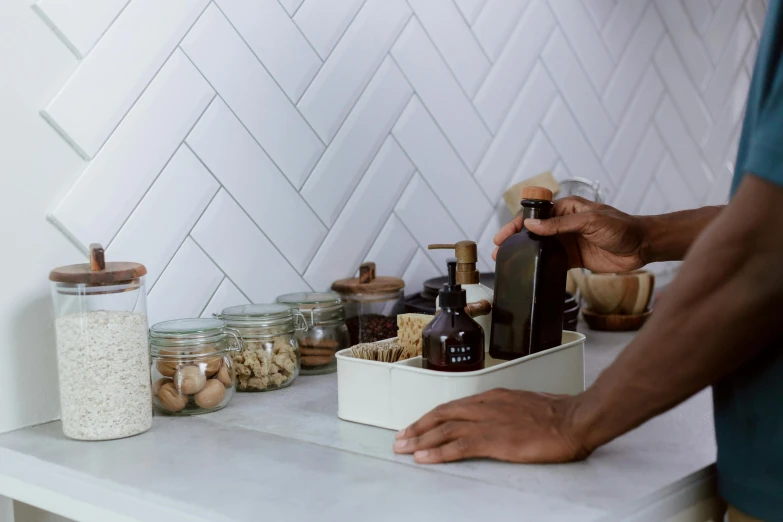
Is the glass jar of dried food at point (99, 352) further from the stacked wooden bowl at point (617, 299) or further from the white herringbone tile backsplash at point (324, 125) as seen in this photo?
the stacked wooden bowl at point (617, 299)

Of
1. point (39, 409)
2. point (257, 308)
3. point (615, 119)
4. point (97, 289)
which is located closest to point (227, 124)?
point (257, 308)

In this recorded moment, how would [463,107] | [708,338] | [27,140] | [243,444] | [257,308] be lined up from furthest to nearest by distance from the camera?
[463,107], [257,308], [27,140], [243,444], [708,338]

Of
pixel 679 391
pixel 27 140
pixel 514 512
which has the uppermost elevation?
pixel 27 140

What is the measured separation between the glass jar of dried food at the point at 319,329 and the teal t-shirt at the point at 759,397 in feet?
2.23

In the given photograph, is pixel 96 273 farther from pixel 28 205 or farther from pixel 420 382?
pixel 420 382

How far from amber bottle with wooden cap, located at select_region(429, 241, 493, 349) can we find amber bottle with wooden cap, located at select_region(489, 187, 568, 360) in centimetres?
3

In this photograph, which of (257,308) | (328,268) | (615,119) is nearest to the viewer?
(257,308)

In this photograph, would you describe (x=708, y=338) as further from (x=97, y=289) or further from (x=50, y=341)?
(x=50, y=341)

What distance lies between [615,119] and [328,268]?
3.66 ft

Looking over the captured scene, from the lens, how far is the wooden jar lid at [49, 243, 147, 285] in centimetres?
104

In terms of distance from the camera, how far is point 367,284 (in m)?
1.50

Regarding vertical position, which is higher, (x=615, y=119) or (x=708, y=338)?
(x=615, y=119)

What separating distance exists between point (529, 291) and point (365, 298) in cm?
42

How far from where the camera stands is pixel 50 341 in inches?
45.9
